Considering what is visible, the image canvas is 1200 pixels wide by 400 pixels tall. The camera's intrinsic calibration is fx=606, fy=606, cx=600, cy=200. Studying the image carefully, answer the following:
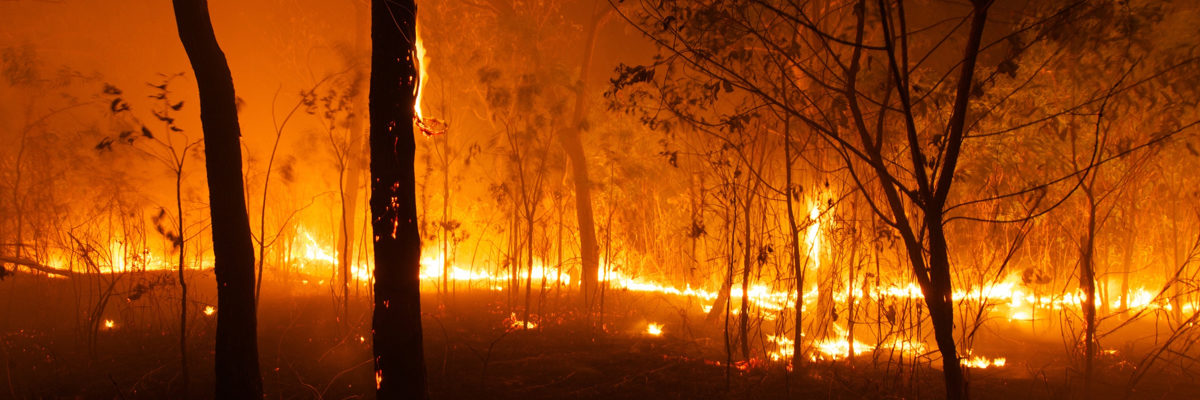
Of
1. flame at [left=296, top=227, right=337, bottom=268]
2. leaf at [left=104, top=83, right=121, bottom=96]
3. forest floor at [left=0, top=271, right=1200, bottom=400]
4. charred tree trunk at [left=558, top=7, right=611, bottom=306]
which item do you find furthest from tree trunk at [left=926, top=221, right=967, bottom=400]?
flame at [left=296, top=227, right=337, bottom=268]

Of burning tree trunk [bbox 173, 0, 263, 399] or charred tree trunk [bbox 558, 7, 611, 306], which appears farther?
charred tree trunk [bbox 558, 7, 611, 306]

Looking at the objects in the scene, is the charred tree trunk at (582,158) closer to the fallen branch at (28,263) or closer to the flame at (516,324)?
the flame at (516,324)

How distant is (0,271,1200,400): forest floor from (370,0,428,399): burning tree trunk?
4.04 ft

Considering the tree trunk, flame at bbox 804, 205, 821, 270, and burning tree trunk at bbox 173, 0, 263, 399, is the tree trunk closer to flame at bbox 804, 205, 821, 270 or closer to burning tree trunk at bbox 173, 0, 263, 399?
flame at bbox 804, 205, 821, 270

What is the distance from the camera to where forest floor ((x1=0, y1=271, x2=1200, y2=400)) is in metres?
5.05

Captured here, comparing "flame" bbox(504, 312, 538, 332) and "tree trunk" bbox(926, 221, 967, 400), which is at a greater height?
"tree trunk" bbox(926, 221, 967, 400)

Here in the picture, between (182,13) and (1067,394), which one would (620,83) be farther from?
(1067,394)

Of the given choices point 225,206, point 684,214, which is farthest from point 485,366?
point 684,214

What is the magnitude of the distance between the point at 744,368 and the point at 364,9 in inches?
418

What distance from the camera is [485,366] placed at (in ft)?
16.2

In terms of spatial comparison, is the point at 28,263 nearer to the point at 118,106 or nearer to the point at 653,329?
the point at 118,106

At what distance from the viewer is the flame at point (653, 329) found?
820 centimetres

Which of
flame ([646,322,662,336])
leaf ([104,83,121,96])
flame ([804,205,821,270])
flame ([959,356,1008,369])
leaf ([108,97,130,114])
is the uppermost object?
leaf ([104,83,121,96])

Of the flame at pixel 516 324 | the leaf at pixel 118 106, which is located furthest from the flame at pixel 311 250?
the leaf at pixel 118 106
